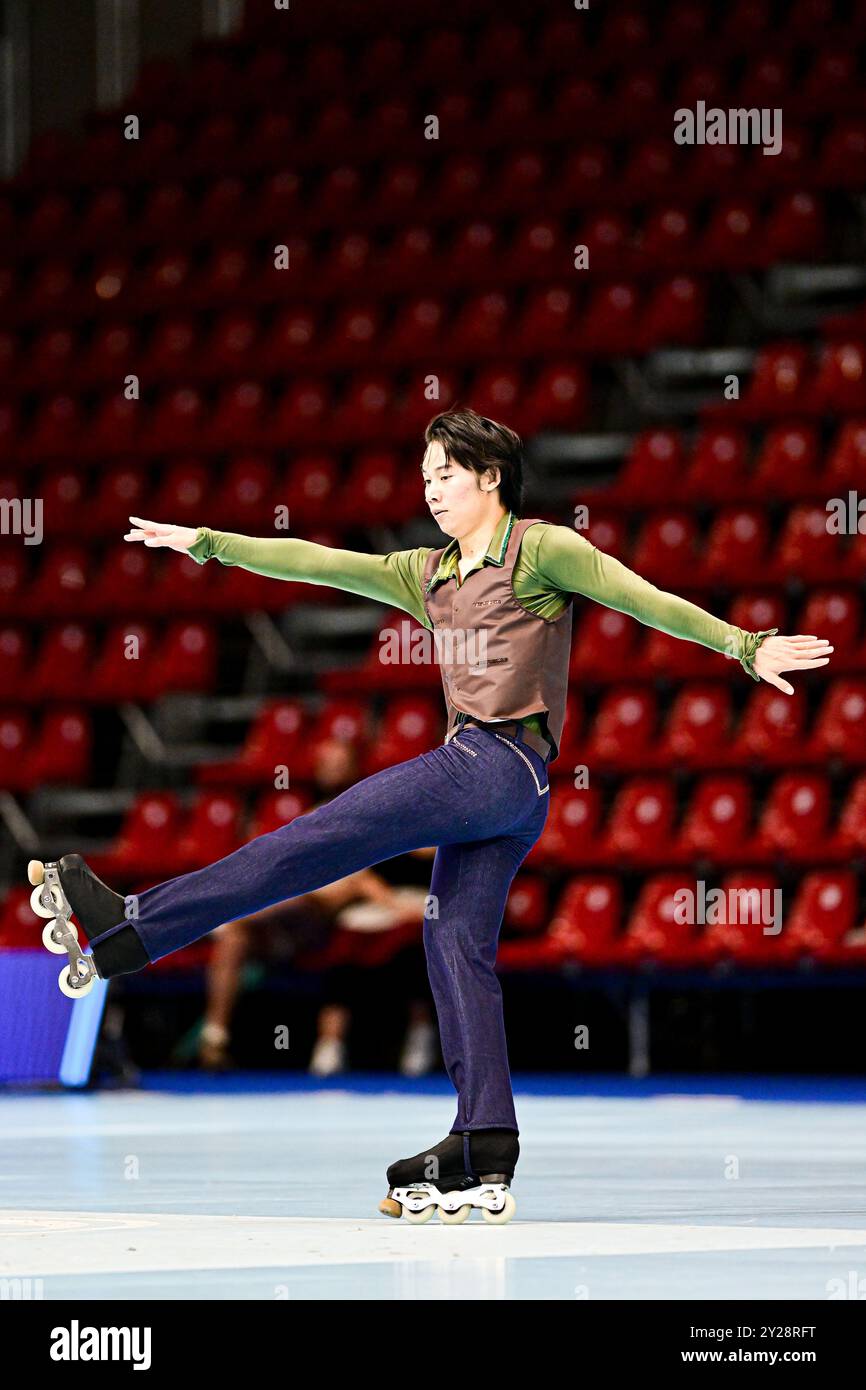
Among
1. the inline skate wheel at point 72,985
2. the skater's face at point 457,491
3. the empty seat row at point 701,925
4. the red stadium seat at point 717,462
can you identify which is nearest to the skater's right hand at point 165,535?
the skater's face at point 457,491

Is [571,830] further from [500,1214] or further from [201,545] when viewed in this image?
[500,1214]

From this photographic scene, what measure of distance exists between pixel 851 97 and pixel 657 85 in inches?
54.3

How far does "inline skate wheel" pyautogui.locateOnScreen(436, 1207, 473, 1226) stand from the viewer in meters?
4.50

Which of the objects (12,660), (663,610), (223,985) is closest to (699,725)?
(223,985)

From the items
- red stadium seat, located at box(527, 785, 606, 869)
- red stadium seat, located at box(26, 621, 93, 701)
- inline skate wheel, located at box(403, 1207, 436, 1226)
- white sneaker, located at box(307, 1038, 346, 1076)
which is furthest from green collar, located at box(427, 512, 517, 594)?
red stadium seat, located at box(26, 621, 93, 701)

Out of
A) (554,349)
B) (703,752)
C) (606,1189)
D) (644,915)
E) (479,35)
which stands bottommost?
(606,1189)

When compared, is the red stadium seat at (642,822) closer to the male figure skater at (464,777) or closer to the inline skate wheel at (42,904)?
the male figure skater at (464,777)

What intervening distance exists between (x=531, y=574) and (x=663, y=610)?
379 mm

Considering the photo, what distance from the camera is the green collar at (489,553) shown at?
15.5 feet

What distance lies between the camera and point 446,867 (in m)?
4.71

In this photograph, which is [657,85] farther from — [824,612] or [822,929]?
[822,929]

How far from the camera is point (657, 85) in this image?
1404cm

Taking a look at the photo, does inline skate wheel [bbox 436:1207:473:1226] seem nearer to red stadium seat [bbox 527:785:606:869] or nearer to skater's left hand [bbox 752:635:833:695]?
skater's left hand [bbox 752:635:833:695]

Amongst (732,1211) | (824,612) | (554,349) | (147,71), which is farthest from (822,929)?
(147,71)
